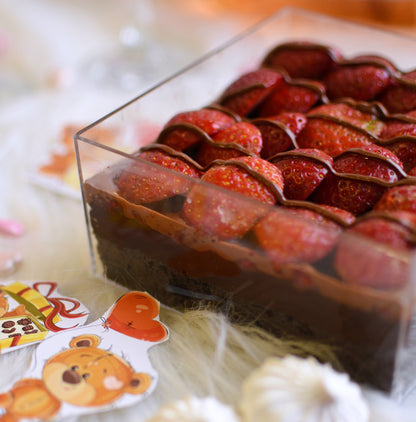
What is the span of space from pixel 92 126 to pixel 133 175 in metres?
0.14

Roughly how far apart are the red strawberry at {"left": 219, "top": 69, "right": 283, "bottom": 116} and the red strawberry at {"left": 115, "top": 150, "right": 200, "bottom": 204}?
267 mm

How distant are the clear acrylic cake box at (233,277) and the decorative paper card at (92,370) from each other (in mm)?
96

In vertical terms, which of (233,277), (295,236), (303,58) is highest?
(303,58)

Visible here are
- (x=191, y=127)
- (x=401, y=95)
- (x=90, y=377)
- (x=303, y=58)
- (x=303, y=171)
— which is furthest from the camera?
(x=303, y=58)

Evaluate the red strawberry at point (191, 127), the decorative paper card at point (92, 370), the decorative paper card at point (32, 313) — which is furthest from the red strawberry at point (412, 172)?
the decorative paper card at point (32, 313)

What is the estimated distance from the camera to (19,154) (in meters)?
1.61

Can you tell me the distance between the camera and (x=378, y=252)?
0.81 m

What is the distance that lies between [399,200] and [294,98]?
434 mm

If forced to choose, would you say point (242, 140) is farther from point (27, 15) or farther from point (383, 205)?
point (27, 15)

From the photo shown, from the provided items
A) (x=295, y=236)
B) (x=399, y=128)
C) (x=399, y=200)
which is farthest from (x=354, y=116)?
(x=295, y=236)

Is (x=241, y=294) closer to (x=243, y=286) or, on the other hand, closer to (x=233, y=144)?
(x=243, y=286)

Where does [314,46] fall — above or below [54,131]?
above

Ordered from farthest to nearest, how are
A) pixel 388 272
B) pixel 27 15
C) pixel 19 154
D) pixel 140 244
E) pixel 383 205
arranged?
1. pixel 27 15
2. pixel 19 154
3. pixel 140 244
4. pixel 383 205
5. pixel 388 272

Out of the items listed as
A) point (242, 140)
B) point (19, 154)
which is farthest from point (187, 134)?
A: point (19, 154)
